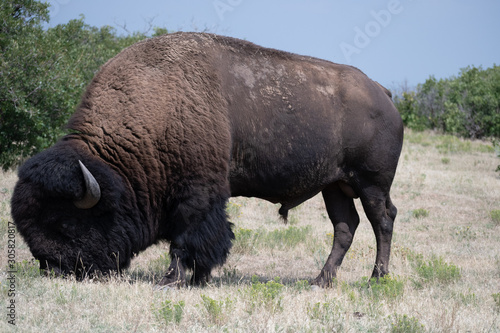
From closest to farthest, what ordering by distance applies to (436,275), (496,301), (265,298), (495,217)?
(265,298), (496,301), (436,275), (495,217)

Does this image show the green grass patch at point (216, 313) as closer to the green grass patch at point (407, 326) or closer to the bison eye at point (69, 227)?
the green grass patch at point (407, 326)

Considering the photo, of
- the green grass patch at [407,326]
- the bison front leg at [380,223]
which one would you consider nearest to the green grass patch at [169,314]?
A: the green grass patch at [407,326]

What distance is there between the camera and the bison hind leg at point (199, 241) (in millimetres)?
5625

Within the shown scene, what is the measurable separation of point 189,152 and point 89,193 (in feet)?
3.38

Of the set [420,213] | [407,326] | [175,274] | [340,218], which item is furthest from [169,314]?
[420,213]

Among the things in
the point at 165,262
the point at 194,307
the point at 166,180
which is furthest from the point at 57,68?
the point at 194,307

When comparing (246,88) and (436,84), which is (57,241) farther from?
(436,84)

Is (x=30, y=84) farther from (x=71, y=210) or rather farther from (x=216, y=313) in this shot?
(x=216, y=313)

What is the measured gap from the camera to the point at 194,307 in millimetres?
4617

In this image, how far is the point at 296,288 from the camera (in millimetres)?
5883

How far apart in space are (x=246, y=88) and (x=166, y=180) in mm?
1336

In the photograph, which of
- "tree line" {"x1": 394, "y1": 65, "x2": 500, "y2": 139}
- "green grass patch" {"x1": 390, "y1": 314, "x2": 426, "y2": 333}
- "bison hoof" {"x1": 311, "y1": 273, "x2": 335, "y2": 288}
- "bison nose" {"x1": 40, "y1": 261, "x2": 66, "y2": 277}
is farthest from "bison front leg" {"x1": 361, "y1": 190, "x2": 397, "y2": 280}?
"tree line" {"x1": 394, "y1": 65, "x2": 500, "y2": 139}

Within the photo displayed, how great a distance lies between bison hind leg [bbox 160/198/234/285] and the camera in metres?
5.62

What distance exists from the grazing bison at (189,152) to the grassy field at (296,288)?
43 cm
